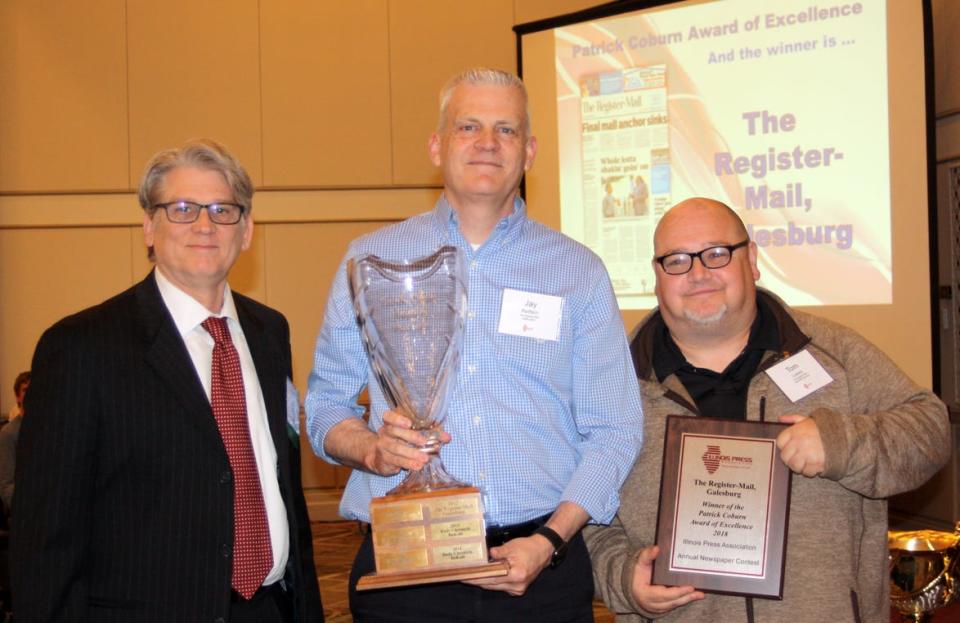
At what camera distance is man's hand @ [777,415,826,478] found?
2047 mm

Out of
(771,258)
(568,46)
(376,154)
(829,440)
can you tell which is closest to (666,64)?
(568,46)

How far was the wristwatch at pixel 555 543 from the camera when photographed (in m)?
1.97

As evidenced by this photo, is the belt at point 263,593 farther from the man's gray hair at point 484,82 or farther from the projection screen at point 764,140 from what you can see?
the projection screen at point 764,140

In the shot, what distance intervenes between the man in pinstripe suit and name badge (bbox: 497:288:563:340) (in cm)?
61

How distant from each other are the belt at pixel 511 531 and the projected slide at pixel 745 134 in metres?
3.83

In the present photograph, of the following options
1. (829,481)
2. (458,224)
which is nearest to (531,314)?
(458,224)

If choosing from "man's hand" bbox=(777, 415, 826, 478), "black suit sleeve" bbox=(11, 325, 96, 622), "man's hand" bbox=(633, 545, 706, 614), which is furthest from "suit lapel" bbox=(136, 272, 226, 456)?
"man's hand" bbox=(777, 415, 826, 478)

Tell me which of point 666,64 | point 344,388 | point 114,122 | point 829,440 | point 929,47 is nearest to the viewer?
point 829,440

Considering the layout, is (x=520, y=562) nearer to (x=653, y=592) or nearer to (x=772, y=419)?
(x=653, y=592)

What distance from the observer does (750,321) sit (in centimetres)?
240

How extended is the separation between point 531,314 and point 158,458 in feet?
2.83

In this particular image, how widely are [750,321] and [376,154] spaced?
20.2 feet

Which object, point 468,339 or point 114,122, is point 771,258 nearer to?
point 468,339

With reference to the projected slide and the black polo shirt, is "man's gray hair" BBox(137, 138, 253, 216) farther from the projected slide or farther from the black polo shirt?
the projected slide
